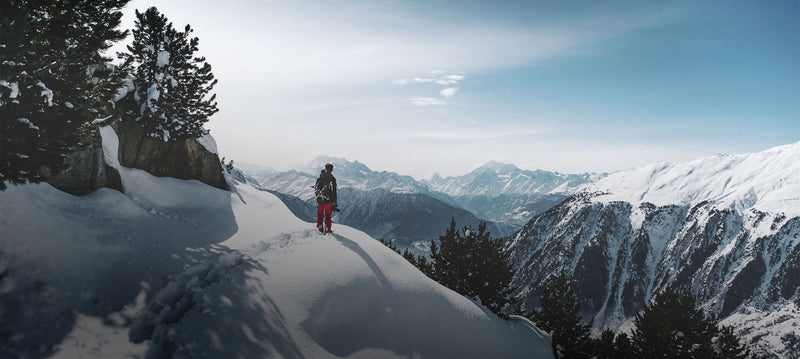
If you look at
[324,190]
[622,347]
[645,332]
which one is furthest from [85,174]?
[645,332]

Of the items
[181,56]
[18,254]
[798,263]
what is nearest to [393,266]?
[18,254]

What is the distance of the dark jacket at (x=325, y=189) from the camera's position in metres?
15.6

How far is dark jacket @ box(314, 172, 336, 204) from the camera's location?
15.6 m

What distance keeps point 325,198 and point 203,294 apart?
7227mm

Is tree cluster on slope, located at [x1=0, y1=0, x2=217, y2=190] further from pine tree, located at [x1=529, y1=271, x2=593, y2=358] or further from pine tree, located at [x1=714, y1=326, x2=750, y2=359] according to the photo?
pine tree, located at [x1=714, y1=326, x2=750, y2=359]

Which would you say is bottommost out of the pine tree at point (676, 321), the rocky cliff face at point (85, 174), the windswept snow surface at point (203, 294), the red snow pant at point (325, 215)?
the pine tree at point (676, 321)

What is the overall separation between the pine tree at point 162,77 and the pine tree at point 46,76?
13.1m

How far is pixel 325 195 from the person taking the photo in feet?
51.3

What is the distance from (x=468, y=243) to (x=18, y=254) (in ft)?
77.9

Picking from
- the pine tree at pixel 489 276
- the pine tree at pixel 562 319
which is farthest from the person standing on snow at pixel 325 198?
the pine tree at pixel 562 319

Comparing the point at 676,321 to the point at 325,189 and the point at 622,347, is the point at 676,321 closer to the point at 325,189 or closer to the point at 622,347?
the point at 622,347

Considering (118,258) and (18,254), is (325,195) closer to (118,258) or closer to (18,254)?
(118,258)

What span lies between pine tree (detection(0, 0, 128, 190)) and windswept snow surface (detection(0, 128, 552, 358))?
1.86 m

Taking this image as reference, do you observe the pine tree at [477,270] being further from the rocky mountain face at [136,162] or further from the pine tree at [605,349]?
the rocky mountain face at [136,162]
